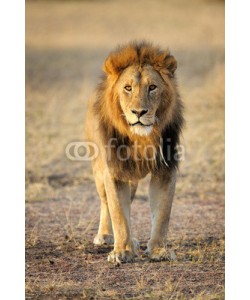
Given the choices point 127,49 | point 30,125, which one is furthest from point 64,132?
point 127,49

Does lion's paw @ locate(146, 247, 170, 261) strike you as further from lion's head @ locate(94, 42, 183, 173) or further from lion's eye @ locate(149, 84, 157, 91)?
lion's eye @ locate(149, 84, 157, 91)

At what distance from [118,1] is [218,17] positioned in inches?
286

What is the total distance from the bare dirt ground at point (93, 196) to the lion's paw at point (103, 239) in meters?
0.10

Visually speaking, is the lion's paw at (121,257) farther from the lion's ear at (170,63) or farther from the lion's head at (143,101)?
the lion's ear at (170,63)

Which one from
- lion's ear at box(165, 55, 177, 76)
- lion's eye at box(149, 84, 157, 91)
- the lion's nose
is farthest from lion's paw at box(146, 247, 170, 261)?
lion's ear at box(165, 55, 177, 76)

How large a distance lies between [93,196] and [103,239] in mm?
1465

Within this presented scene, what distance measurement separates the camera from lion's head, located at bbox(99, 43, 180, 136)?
4.32m

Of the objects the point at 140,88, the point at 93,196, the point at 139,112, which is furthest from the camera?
the point at 93,196

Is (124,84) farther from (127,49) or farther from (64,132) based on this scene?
(64,132)

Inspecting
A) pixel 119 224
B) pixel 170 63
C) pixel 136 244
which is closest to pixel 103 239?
pixel 136 244

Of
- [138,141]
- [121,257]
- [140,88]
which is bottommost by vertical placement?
[121,257]

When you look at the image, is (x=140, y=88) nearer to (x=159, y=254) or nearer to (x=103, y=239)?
(x=159, y=254)

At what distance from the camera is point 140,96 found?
14.2ft

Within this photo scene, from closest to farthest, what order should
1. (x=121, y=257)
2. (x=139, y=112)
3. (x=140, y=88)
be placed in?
(x=139, y=112)
(x=140, y=88)
(x=121, y=257)
